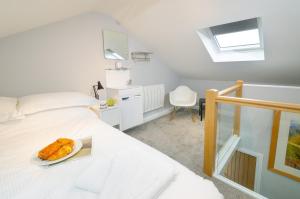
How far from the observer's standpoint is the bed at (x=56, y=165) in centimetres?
73

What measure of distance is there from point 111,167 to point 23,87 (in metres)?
1.92

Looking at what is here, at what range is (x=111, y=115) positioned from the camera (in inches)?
96.0

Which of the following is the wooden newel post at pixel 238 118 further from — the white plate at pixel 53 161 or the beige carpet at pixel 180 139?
the white plate at pixel 53 161

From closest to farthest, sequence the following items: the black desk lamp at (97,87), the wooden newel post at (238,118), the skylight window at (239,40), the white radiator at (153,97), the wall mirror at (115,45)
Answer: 1. the wooden newel post at (238,118)
2. the skylight window at (239,40)
3. the black desk lamp at (97,87)
4. the wall mirror at (115,45)
5. the white radiator at (153,97)

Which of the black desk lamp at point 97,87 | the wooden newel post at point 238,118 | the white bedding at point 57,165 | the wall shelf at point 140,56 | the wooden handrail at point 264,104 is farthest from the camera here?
the wall shelf at point 140,56

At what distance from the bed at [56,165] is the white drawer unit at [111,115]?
620mm

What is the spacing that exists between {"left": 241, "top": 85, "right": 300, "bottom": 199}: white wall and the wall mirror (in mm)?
2179

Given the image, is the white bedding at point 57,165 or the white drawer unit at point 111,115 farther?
the white drawer unit at point 111,115

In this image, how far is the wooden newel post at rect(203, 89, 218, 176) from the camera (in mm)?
1555

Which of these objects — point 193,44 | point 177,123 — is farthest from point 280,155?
point 193,44

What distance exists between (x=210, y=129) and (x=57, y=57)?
7.43 ft

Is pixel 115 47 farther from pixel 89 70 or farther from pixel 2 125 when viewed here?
pixel 2 125

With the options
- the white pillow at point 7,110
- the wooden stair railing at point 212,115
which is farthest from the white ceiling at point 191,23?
the wooden stair railing at point 212,115

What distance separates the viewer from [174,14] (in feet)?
7.55
